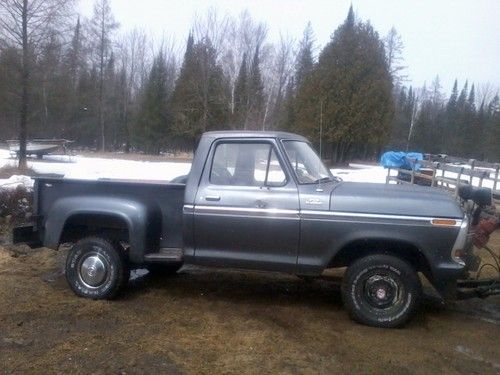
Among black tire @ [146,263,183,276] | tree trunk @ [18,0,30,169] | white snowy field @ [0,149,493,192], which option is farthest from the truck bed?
tree trunk @ [18,0,30,169]

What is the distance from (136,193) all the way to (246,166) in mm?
1231

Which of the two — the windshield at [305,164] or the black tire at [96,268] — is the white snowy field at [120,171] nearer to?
the black tire at [96,268]

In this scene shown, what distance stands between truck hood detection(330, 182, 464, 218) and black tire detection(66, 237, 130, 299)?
7.93 ft

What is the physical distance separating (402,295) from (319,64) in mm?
32396

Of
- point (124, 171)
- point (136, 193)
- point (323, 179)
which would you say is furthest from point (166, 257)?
point (124, 171)

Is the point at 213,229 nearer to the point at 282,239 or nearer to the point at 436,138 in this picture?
the point at 282,239

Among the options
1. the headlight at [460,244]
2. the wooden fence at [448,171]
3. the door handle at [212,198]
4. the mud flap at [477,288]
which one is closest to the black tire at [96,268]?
the door handle at [212,198]

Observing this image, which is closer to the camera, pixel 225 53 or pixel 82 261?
pixel 82 261

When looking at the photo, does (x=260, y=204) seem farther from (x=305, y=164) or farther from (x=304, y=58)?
(x=304, y=58)

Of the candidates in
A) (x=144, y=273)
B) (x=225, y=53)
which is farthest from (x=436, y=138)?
(x=144, y=273)

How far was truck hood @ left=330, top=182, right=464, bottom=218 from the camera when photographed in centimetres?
491

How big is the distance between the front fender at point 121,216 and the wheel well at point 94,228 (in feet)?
0.23

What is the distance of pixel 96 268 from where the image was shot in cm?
571

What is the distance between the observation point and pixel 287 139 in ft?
18.5
